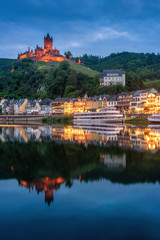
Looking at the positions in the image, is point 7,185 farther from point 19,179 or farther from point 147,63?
point 147,63

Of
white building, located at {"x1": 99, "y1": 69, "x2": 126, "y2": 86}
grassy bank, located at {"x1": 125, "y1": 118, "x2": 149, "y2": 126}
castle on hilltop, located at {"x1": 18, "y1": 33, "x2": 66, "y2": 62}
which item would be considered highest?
castle on hilltop, located at {"x1": 18, "y1": 33, "x2": 66, "y2": 62}

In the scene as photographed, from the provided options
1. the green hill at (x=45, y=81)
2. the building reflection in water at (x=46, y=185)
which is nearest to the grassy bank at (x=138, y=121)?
the green hill at (x=45, y=81)

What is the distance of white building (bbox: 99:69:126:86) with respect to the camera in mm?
112688

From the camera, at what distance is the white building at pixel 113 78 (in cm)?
11269

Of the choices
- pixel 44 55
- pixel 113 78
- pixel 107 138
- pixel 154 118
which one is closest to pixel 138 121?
pixel 154 118

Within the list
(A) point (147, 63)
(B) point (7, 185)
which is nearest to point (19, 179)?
(B) point (7, 185)

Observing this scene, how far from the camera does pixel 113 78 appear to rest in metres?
113

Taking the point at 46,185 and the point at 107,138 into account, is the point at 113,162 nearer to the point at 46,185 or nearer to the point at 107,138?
the point at 46,185

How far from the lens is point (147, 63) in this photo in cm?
18300

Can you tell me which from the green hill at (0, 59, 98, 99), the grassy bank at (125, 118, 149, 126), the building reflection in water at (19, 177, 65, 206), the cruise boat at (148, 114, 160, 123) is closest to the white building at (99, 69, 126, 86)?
the green hill at (0, 59, 98, 99)

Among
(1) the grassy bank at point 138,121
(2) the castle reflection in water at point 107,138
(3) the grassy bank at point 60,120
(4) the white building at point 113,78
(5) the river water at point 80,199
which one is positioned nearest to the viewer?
(5) the river water at point 80,199

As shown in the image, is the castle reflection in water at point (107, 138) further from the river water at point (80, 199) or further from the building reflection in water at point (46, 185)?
the building reflection in water at point (46, 185)

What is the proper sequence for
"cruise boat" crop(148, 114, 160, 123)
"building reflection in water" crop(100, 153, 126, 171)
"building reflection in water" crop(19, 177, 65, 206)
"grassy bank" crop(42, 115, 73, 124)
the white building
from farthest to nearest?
the white building < "grassy bank" crop(42, 115, 73, 124) < "cruise boat" crop(148, 114, 160, 123) < "building reflection in water" crop(100, 153, 126, 171) < "building reflection in water" crop(19, 177, 65, 206)

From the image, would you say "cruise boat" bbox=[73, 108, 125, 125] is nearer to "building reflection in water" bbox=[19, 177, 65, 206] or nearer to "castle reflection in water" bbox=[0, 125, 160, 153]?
"castle reflection in water" bbox=[0, 125, 160, 153]
